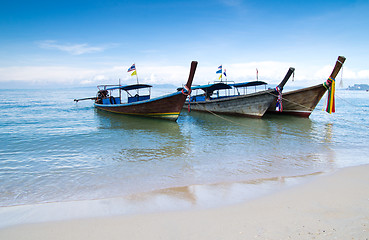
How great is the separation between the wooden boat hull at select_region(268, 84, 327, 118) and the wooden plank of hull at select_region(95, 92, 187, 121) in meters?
8.51

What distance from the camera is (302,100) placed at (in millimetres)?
17062

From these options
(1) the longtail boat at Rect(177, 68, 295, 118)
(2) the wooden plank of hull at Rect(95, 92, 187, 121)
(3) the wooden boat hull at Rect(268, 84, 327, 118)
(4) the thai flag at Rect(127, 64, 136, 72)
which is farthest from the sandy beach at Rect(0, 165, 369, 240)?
(4) the thai flag at Rect(127, 64, 136, 72)

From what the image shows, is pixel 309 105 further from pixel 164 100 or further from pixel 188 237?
pixel 188 237

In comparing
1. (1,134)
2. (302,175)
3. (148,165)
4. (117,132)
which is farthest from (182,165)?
(1,134)

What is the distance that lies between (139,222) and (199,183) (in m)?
2.06

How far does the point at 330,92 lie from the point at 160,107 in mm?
10906

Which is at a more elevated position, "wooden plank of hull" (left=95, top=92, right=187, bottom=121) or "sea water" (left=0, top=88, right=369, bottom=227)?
"wooden plank of hull" (left=95, top=92, right=187, bottom=121)

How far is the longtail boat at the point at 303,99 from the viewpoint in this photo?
1569cm

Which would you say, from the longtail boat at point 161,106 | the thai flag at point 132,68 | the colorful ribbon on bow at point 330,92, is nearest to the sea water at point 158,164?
the colorful ribbon on bow at point 330,92

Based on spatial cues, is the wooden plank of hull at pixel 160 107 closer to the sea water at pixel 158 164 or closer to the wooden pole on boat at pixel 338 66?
the sea water at pixel 158 164

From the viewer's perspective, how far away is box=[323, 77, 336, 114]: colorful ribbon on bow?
13.2 metres

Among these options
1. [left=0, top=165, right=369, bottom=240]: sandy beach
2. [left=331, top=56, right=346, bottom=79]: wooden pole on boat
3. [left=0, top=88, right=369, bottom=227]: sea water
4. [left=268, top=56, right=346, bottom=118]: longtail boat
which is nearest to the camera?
[left=0, top=165, right=369, bottom=240]: sandy beach

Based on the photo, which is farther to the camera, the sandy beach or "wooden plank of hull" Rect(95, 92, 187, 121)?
"wooden plank of hull" Rect(95, 92, 187, 121)

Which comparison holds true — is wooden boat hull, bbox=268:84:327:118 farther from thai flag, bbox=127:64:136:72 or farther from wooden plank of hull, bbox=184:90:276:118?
thai flag, bbox=127:64:136:72
